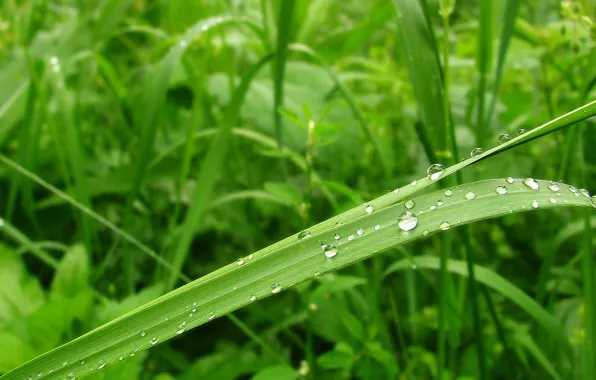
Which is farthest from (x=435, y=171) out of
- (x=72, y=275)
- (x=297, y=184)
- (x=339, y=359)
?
(x=72, y=275)

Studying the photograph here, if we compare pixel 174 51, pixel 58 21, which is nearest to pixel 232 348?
pixel 174 51

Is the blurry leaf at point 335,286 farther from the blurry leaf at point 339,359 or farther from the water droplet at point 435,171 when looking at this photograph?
the water droplet at point 435,171

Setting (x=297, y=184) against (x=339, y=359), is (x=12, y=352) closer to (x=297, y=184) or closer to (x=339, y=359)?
(x=339, y=359)

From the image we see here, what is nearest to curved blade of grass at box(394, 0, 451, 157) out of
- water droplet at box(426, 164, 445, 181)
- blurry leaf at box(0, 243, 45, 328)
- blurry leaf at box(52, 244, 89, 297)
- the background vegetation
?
the background vegetation

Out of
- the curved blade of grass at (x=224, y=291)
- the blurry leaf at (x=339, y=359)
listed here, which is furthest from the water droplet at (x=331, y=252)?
the blurry leaf at (x=339, y=359)

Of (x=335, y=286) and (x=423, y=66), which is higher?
(x=423, y=66)

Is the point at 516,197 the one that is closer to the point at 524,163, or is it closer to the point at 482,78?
the point at 482,78
